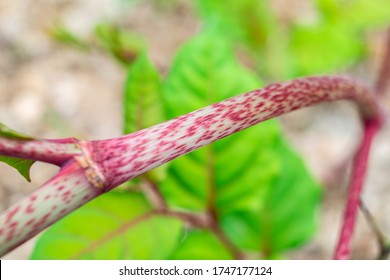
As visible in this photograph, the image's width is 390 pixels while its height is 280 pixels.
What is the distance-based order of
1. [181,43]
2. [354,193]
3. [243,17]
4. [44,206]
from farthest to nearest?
[181,43] → [243,17] → [354,193] → [44,206]

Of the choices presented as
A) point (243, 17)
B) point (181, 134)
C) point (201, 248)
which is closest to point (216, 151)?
point (201, 248)

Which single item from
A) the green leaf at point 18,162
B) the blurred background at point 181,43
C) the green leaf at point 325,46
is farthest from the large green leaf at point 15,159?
the green leaf at point 325,46

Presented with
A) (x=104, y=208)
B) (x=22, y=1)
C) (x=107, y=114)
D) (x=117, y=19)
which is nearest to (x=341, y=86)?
(x=104, y=208)

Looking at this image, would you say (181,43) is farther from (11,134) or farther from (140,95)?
(11,134)

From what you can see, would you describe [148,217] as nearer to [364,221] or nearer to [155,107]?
[155,107]

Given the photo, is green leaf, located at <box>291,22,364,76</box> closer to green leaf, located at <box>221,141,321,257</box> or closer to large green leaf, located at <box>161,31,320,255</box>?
green leaf, located at <box>221,141,321,257</box>

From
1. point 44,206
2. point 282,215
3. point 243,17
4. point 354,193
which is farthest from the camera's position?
point 243,17

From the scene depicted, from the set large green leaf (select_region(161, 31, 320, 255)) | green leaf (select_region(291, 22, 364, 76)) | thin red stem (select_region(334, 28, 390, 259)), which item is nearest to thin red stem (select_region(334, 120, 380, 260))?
thin red stem (select_region(334, 28, 390, 259))
